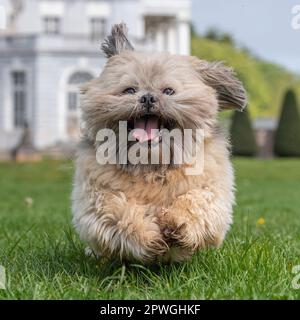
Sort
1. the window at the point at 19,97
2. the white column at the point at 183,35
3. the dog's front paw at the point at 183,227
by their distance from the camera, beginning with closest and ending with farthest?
1. the dog's front paw at the point at 183,227
2. the window at the point at 19,97
3. the white column at the point at 183,35

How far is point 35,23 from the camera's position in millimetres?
42188

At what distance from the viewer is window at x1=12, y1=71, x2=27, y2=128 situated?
133ft

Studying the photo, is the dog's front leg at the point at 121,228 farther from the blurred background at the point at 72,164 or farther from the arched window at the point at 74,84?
the arched window at the point at 74,84

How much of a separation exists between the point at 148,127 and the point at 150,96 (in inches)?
7.0

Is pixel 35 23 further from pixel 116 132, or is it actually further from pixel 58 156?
pixel 116 132

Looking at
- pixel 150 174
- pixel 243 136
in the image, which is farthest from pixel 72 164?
pixel 243 136

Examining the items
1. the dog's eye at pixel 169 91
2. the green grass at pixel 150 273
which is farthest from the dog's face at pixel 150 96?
the green grass at pixel 150 273

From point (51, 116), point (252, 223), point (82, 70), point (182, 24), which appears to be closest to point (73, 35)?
point (82, 70)

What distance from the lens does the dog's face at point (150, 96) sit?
4078mm

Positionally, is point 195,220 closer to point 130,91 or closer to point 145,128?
point 145,128

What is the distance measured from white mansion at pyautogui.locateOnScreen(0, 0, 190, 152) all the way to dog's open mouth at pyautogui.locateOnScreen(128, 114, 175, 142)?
3384 cm

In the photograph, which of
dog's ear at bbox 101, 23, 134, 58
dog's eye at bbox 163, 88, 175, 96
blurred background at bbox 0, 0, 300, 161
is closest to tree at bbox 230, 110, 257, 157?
blurred background at bbox 0, 0, 300, 161

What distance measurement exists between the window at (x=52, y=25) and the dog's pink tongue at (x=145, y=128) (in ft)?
129

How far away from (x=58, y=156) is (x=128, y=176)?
29.7 metres
